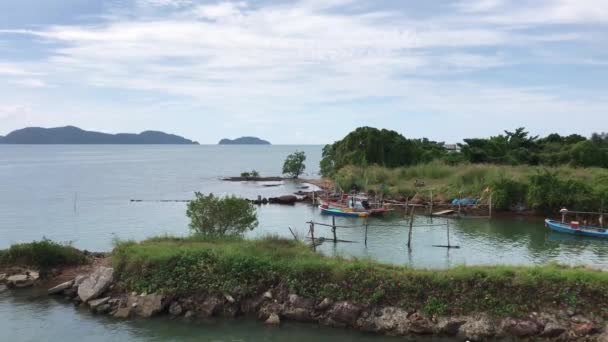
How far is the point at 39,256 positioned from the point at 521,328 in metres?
20.7

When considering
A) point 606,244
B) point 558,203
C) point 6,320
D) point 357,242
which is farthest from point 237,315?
point 558,203

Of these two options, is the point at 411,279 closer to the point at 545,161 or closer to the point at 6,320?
the point at 6,320

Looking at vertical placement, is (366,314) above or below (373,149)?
below

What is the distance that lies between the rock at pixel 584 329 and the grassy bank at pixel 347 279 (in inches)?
23.5

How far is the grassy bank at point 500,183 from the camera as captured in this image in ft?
137

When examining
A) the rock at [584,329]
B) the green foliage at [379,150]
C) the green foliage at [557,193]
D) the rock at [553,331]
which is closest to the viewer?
the rock at [584,329]

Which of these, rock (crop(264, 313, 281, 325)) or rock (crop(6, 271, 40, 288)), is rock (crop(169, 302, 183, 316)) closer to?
rock (crop(264, 313, 281, 325))

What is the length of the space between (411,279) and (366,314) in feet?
6.45

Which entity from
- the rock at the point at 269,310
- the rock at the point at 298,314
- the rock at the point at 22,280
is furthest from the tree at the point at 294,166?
the rock at the point at 298,314

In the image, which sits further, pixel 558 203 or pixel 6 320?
pixel 558 203

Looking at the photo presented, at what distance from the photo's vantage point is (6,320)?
1853cm

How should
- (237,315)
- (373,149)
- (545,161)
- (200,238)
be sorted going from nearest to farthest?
(237,315), (200,238), (545,161), (373,149)

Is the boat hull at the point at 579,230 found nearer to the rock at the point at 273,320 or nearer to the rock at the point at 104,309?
the rock at the point at 273,320

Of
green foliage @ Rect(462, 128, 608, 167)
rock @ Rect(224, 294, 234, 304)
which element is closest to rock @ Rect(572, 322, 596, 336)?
rock @ Rect(224, 294, 234, 304)
